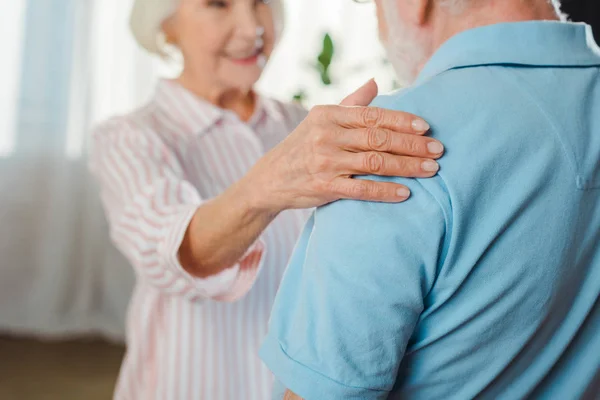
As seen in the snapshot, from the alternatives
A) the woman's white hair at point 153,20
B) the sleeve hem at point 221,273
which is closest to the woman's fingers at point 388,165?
the sleeve hem at point 221,273

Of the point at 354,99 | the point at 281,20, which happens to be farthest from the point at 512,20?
the point at 281,20

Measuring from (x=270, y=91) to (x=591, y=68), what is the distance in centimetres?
339

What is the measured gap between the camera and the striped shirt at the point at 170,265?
1.28 m

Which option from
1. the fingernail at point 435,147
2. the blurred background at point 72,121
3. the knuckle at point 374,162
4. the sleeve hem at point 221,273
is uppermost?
the fingernail at point 435,147

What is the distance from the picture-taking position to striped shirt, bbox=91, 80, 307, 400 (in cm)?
128

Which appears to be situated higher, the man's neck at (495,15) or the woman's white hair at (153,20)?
the man's neck at (495,15)

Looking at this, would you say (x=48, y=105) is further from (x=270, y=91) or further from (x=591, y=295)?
(x=591, y=295)

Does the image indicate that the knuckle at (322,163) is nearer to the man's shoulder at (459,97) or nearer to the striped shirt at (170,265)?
the man's shoulder at (459,97)

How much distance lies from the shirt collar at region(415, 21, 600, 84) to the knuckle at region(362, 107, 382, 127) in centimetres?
7

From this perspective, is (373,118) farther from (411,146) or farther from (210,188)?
(210,188)

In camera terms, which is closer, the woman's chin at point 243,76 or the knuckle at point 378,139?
the knuckle at point 378,139

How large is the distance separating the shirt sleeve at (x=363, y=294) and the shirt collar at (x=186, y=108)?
869 millimetres

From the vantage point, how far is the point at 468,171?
0.74 metres

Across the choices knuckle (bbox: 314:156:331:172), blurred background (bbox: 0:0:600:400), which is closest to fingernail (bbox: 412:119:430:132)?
knuckle (bbox: 314:156:331:172)
